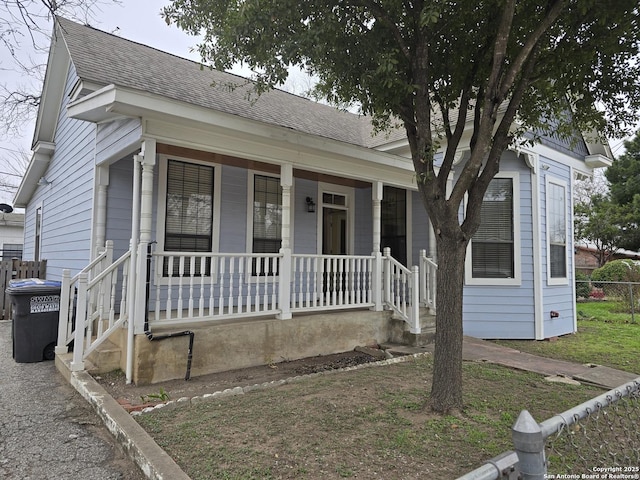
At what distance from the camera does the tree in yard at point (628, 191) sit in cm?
1975

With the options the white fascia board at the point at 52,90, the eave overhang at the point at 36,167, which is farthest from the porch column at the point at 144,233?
the eave overhang at the point at 36,167

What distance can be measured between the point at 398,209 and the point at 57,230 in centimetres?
740

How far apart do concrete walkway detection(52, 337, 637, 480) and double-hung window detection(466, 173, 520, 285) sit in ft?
4.34

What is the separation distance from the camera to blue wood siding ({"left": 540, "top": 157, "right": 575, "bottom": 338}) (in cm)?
790

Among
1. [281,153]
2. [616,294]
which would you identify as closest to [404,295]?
[281,153]

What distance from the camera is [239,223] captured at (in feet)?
23.4

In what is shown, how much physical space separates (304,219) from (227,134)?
10.5 ft

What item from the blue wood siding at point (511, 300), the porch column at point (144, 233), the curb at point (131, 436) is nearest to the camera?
the curb at point (131, 436)

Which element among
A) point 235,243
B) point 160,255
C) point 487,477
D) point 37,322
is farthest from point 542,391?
Answer: point 37,322

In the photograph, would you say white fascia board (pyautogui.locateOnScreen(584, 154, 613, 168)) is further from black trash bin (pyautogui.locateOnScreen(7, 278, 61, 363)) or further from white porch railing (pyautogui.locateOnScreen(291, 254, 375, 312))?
black trash bin (pyautogui.locateOnScreen(7, 278, 61, 363))

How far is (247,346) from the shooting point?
5.36 meters

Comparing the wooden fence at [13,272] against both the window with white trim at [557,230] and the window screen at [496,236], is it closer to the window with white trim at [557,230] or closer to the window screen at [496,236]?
the window screen at [496,236]

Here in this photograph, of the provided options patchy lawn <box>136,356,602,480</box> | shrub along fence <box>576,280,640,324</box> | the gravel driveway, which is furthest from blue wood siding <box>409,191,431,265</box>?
the gravel driveway

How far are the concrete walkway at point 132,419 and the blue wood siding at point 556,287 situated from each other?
1730 mm
